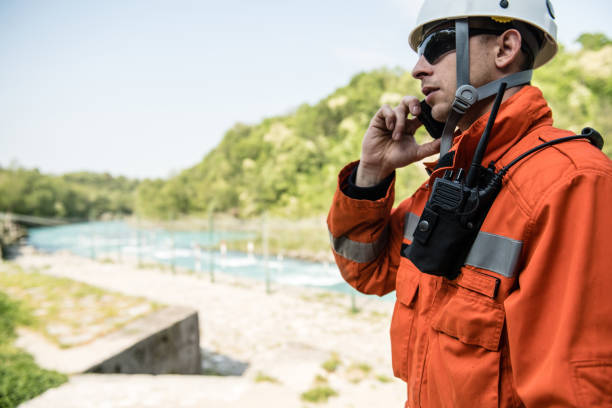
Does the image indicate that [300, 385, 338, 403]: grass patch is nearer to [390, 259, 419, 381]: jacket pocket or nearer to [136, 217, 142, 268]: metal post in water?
[390, 259, 419, 381]: jacket pocket

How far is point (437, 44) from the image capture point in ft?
4.23

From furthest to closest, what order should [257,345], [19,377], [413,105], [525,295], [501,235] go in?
[257,345]
[19,377]
[413,105]
[501,235]
[525,295]

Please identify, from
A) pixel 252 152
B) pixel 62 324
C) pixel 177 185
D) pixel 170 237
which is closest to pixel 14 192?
pixel 177 185

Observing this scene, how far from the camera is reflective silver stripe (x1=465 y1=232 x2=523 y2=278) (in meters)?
0.93

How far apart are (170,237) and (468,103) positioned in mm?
12749

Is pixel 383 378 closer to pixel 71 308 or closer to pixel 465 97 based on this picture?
pixel 465 97

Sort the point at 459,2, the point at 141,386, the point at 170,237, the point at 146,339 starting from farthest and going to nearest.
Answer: the point at 170,237
the point at 146,339
the point at 141,386
the point at 459,2

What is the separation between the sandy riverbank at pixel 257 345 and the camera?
3131mm

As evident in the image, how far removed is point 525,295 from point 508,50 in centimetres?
82

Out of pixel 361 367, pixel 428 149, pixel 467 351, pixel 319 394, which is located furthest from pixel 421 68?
pixel 361 367

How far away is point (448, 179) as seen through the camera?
1.11m

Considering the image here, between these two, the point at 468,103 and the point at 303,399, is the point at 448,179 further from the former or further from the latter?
the point at 303,399

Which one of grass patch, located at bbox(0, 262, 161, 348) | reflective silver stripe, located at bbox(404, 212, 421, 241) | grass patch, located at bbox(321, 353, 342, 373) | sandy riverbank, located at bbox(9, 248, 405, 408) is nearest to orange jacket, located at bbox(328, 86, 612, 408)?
reflective silver stripe, located at bbox(404, 212, 421, 241)

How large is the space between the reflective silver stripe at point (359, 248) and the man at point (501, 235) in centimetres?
11
